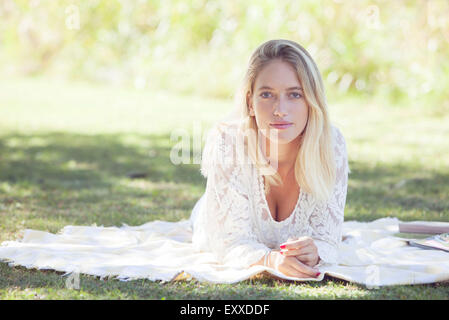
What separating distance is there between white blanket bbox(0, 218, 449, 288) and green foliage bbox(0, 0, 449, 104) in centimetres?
638

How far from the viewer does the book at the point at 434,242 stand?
11.6 feet

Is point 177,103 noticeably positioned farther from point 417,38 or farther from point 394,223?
point 394,223

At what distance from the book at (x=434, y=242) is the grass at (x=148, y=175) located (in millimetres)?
590

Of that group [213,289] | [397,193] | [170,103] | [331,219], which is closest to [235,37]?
[170,103]

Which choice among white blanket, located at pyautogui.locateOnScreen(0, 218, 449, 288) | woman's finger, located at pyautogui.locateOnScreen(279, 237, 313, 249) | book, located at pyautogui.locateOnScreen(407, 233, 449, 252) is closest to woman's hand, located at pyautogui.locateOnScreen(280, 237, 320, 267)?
woman's finger, located at pyautogui.locateOnScreen(279, 237, 313, 249)

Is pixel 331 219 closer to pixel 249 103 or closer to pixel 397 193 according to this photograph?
pixel 249 103

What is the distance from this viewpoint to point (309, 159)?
3232 millimetres

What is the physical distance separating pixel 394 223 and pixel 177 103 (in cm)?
781

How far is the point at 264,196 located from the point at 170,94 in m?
9.59

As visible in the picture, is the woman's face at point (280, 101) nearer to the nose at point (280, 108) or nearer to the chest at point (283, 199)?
the nose at point (280, 108)

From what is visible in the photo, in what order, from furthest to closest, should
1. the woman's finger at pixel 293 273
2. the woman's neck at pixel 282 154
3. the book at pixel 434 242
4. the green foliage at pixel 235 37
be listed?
the green foliage at pixel 235 37
the book at pixel 434 242
the woman's neck at pixel 282 154
the woman's finger at pixel 293 273

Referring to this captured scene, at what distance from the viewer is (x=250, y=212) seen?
3361 mm

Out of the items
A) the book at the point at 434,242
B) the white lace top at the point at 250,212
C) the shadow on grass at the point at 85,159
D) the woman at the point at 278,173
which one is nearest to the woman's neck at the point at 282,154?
the woman at the point at 278,173
